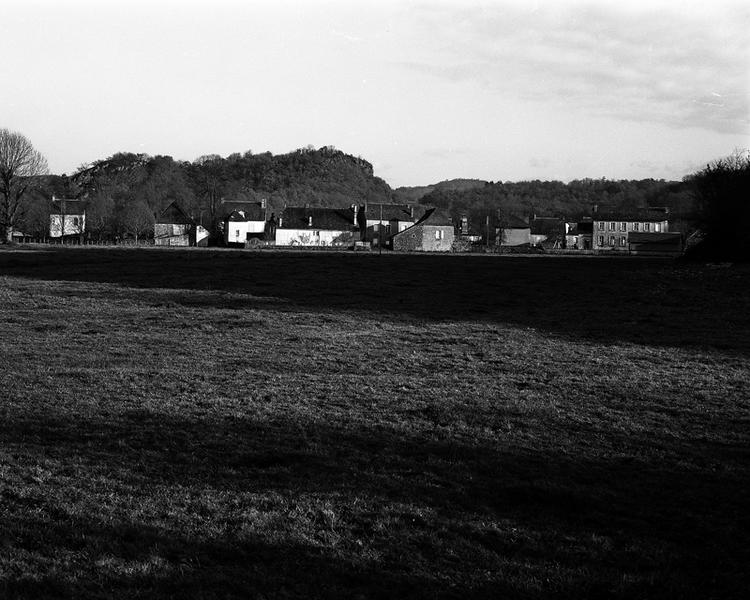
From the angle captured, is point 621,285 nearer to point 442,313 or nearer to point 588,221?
point 442,313

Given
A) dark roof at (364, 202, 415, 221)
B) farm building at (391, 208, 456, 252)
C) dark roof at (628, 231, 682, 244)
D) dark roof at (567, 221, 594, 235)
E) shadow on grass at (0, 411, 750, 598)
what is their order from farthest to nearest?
dark roof at (567, 221, 594, 235) → dark roof at (364, 202, 415, 221) → dark roof at (628, 231, 682, 244) → farm building at (391, 208, 456, 252) → shadow on grass at (0, 411, 750, 598)

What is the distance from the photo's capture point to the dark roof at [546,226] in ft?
484

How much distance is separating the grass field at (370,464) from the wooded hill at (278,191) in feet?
341

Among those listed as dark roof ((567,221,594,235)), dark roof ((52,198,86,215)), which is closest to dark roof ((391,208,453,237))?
dark roof ((567,221,594,235))

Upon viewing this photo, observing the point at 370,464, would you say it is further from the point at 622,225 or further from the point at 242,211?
the point at 622,225

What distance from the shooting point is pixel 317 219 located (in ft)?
386

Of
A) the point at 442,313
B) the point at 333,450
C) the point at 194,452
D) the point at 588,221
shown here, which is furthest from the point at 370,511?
the point at 588,221

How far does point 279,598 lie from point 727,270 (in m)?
37.6

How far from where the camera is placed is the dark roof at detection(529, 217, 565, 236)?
5807 inches

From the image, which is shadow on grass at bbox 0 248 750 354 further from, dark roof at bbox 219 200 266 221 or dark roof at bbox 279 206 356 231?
dark roof at bbox 219 200 266 221

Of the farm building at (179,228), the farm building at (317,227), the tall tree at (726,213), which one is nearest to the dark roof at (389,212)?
the farm building at (317,227)

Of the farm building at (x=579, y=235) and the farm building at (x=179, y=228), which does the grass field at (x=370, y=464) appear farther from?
the farm building at (x=579, y=235)

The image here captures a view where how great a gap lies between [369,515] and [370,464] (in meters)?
1.42

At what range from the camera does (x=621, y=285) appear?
33.8 m
